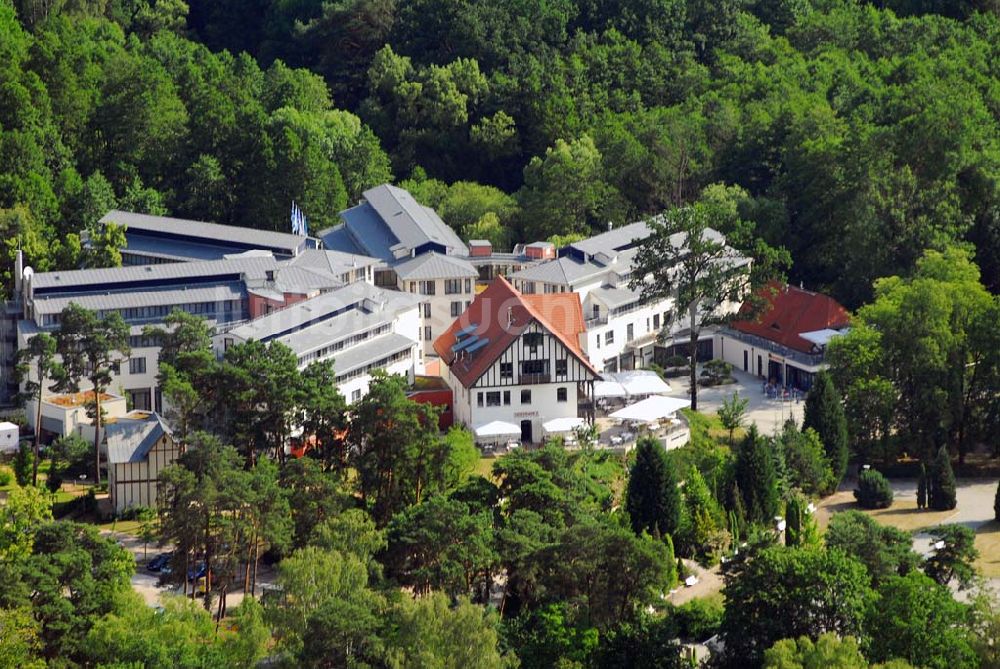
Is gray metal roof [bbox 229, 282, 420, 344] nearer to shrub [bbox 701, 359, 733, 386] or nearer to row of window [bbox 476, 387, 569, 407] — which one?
row of window [bbox 476, 387, 569, 407]

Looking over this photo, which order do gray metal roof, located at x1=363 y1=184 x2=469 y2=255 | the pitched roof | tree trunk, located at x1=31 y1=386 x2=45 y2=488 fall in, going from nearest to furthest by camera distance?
tree trunk, located at x1=31 y1=386 x2=45 y2=488, the pitched roof, gray metal roof, located at x1=363 y1=184 x2=469 y2=255

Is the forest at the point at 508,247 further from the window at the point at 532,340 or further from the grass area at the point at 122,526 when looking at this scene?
the window at the point at 532,340

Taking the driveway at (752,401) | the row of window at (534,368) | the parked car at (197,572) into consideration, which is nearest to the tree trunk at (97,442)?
the parked car at (197,572)

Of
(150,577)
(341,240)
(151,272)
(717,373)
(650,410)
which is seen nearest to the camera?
(150,577)

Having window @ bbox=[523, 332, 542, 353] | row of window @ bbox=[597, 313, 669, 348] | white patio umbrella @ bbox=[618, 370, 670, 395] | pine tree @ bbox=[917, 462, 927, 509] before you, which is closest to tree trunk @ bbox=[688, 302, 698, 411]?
white patio umbrella @ bbox=[618, 370, 670, 395]

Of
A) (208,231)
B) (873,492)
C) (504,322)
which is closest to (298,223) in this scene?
(208,231)

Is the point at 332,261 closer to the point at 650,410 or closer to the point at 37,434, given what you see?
the point at 650,410

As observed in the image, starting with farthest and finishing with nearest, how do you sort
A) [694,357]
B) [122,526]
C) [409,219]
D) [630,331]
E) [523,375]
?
[409,219] → [630,331] → [694,357] → [523,375] → [122,526]
